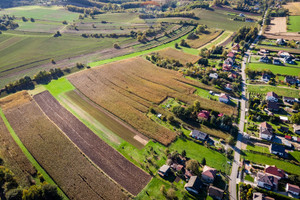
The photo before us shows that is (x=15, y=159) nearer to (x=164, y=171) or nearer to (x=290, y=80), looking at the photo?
(x=164, y=171)

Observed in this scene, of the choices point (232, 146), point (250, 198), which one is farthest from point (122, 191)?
point (232, 146)

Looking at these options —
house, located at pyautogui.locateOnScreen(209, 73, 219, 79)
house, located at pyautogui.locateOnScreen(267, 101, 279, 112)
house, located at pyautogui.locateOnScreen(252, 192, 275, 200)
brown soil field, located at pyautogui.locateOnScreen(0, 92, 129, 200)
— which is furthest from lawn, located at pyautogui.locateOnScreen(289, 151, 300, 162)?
brown soil field, located at pyautogui.locateOnScreen(0, 92, 129, 200)

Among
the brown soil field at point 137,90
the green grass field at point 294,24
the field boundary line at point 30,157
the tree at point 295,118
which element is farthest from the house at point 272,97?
the green grass field at point 294,24

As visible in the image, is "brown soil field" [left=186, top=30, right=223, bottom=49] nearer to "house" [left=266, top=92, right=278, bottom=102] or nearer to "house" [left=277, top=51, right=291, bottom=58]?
A: "house" [left=277, top=51, right=291, bottom=58]

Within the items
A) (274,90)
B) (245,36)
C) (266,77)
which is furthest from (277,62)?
(245,36)

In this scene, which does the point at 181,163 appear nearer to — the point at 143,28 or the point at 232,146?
the point at 232,146

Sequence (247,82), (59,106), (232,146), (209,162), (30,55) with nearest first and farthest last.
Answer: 1. (209,162)
2. (232,146)
3. (59,106)
4. (247,82)
5. (30,55)

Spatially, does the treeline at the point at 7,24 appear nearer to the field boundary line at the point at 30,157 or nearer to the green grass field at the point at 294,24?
the field boundary line at the point at 30,157
